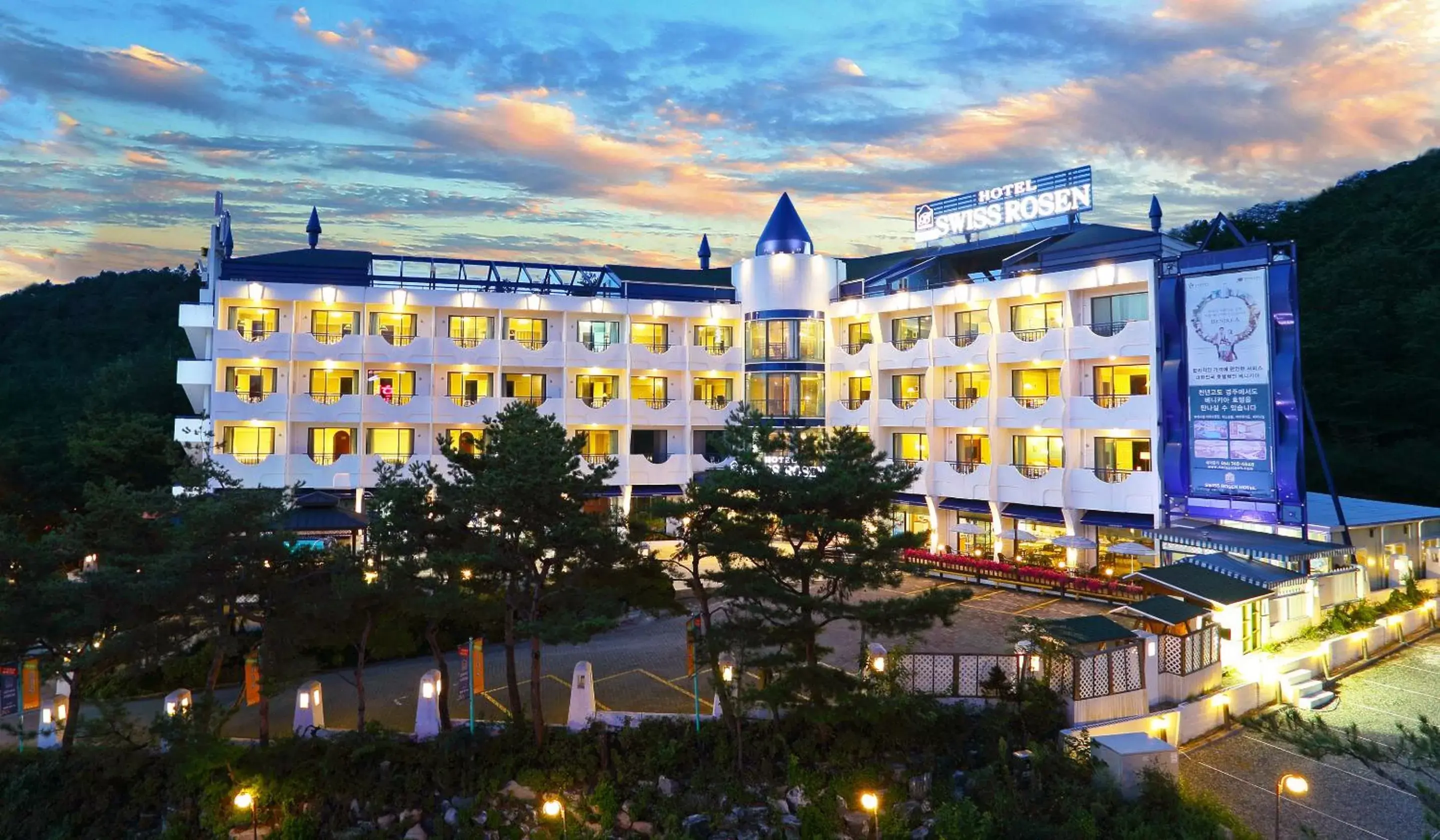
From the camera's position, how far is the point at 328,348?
3888cm

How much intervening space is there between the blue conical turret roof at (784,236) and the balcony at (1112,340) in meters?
15.1

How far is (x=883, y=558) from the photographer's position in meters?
17.2

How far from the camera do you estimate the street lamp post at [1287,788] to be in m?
13.4

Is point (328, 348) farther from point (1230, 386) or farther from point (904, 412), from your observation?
point (1230, 386)

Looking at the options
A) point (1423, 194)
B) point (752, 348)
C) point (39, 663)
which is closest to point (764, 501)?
point (39, 663)

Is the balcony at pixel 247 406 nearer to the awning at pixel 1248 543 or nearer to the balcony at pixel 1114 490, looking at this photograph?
the balcony at pixel 1114 490

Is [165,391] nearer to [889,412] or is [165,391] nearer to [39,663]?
[39,663]

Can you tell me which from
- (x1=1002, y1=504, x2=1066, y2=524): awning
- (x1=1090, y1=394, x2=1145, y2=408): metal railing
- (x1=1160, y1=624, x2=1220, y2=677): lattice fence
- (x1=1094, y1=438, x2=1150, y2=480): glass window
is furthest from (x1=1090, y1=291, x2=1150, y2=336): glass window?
(x1=1160, y1=624, x2=1220, y2=677): lattice fence

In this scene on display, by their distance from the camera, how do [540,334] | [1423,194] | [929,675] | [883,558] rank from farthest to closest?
1. [1423,194]
2. [540,334]
3. [929,675]
4. [883,558]

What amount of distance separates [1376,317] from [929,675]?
39.5 metres

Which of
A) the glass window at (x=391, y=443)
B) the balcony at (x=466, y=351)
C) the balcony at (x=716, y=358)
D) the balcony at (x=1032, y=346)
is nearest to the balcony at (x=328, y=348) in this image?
the balcony at (x=466, y=351)

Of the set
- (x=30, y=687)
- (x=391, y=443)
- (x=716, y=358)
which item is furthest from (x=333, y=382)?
(x=30, y=687)

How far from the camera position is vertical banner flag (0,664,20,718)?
20047 mm

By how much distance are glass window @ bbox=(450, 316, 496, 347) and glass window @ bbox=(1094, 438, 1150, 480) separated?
28327mm
